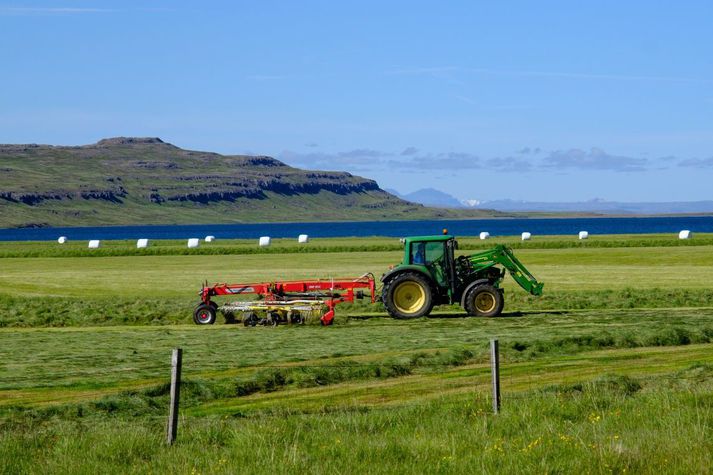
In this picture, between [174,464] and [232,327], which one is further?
[232,327]

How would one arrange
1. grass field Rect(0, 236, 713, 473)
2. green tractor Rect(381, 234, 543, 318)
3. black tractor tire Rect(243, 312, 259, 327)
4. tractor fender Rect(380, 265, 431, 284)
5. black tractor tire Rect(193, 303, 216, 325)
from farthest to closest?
1. black tractor tire Rect(193, 303, 216, 325)
2. green tractor Rect(381, 234, 543, 318)
3. tractor fender Rect(380, 265, 431, 284)
4. black tractor tire Rect(243, 312, 259, 327)
5. grass field Rect(0, 236, 713, 473)

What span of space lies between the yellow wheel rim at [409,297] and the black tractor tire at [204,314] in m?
5.36

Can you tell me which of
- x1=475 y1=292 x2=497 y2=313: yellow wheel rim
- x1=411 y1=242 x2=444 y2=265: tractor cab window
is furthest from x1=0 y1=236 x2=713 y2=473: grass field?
x1=411 y1=242 x2=444 y2=265: tractor cab window

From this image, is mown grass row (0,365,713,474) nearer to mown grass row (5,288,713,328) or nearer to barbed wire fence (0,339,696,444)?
barbed wire fence (0,339,696,444)

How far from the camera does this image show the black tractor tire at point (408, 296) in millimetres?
29922

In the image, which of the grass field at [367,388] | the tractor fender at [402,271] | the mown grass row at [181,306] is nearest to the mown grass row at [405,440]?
the grass field at [367,388]

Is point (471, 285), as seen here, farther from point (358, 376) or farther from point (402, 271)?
point (358, 376)

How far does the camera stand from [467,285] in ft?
101

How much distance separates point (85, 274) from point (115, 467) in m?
41.9

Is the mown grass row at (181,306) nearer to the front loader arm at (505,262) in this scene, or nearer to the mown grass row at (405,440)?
the front loader arm at (505,262)

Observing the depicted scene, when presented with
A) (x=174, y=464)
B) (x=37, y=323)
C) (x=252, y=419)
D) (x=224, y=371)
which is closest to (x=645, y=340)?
(x=224, y=371)

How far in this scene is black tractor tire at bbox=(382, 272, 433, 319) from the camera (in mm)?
29922

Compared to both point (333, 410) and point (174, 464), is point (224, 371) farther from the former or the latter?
point (174, 464)

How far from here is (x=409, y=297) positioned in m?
30.3
